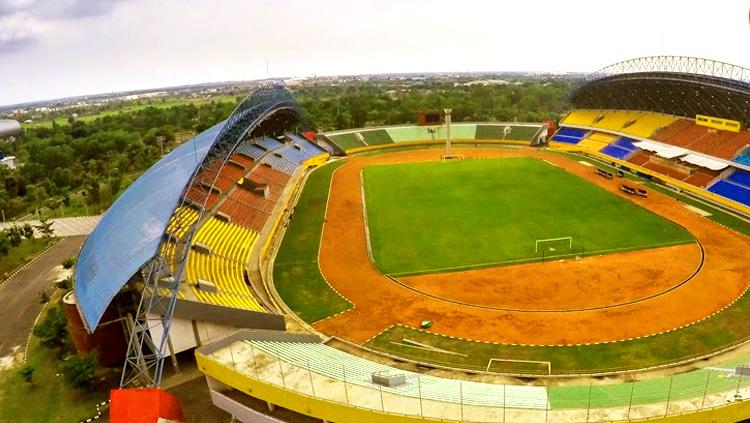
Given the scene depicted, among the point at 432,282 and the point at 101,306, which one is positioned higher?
the point at 101,306

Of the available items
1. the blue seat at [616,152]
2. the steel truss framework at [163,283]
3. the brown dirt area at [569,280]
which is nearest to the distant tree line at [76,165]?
the steel truss framework at [163,283]

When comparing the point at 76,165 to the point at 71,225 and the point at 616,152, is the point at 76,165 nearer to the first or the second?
the point at 71,225

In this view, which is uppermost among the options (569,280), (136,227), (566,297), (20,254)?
(136,227)

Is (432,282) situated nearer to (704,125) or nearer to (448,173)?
(448,173)

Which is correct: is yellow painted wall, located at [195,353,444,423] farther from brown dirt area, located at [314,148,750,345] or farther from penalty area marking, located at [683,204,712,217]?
penalty area marking, located at [683,204,712,217]

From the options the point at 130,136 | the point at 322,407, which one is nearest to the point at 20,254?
the point at 322,407

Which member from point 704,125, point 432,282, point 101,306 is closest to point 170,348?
point 101,306

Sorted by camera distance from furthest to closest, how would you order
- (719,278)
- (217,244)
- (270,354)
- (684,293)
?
(217,244), (719,278), (684,293), (270,354)
